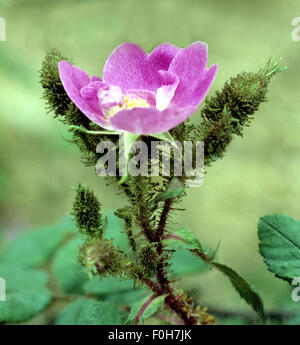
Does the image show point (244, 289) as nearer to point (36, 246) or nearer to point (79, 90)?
point (79, 90)

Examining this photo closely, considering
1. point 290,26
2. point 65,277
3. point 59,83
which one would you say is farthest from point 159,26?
point 59,83

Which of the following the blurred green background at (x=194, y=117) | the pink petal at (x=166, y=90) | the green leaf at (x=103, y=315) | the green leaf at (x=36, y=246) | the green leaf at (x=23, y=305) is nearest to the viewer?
the pink petal at (x=166, y=90)

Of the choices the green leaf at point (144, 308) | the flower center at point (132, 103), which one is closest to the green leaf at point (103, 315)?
the green leaf at point (144, 308)

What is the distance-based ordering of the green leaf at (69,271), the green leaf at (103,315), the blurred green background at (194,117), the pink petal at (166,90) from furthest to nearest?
1. the blurred green background at (194,117)
2. the green leaf at (69,271)
3. the green leaf at (103,315)
4. the pink petal at (166,90)

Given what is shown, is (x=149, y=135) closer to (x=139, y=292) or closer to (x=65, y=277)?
(x=139, y=292)

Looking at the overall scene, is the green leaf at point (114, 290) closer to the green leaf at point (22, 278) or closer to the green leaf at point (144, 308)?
the green leaf at point (22, 278)

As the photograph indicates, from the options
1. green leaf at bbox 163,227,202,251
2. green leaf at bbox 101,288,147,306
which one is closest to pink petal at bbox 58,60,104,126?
green leaf at bbox 163,227,202,251

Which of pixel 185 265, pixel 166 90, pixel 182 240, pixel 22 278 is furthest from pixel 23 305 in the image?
pixel 166 90

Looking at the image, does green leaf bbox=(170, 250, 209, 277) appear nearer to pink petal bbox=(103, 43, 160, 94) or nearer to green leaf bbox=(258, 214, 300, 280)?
green leaf bbox=(258, 214, 300, 280)
